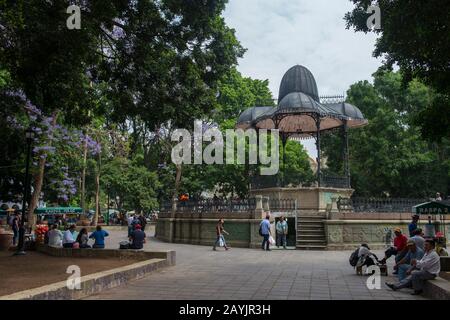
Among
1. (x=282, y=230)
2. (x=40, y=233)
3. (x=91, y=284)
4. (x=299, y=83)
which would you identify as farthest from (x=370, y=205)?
(x=91, y=284)

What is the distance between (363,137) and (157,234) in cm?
2022

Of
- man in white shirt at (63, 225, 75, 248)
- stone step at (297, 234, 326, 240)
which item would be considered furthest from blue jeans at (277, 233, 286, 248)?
man in white shirt at (63, 225, 75, 248)

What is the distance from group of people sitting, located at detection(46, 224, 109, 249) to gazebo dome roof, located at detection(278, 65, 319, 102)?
53.3 ft

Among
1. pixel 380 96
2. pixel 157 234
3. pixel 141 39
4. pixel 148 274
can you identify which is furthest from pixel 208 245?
pixel 380 96

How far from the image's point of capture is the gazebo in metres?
24.8

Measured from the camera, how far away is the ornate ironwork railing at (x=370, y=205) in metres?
20.9

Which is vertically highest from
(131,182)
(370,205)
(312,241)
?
(131,182)

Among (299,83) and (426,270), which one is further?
(299,83)

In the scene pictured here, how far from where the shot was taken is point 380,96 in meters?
39.3

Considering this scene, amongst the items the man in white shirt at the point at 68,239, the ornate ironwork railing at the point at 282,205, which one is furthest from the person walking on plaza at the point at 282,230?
the man in white shirt at the point at 68,239

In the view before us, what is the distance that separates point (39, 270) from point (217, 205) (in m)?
12.2

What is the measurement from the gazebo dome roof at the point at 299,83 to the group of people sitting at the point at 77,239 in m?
16.3

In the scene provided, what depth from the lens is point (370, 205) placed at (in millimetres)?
21047

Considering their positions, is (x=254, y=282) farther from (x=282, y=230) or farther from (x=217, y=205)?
(x=217, y=205)
